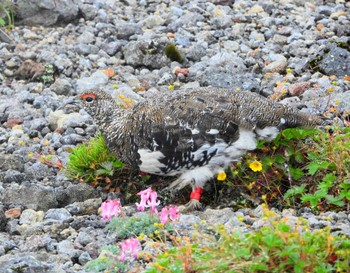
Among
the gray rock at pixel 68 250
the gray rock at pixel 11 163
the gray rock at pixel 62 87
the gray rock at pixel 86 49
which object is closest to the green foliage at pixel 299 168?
the gray rock at pixel 68 250

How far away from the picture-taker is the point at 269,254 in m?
4.36

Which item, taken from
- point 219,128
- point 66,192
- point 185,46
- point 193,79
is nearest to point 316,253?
point 219,128

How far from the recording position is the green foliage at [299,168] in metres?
6.34

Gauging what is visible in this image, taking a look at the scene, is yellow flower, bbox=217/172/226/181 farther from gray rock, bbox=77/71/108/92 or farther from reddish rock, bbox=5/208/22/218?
gray rock, bbox=77/71/108/92

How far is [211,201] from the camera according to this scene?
7000 mm

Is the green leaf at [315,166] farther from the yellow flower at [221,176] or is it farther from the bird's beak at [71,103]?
the bird's beak at [71,103]

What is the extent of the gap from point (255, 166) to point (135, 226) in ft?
4.24

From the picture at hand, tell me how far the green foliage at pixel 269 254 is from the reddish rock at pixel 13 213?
7.04 ft

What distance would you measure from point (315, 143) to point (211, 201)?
0.95m

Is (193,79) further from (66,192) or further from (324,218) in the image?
(324,218)

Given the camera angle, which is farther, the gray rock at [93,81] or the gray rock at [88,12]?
the gray rock at [88,12]

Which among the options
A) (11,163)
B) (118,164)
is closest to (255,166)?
(118,164)

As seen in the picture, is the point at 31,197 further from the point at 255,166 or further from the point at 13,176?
the point at 255,166

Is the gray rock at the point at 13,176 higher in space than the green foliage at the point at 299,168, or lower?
lower
